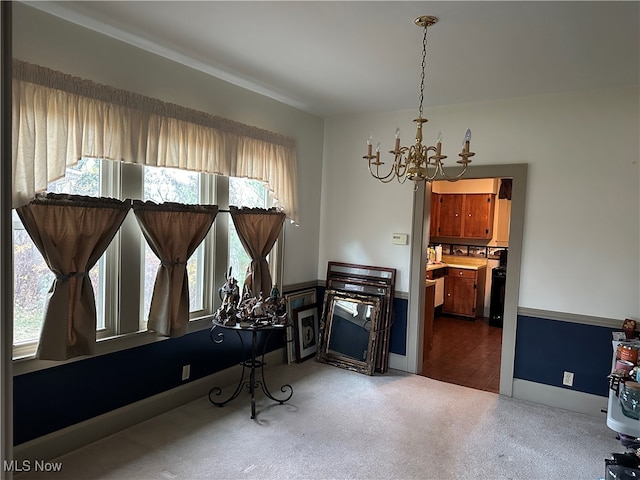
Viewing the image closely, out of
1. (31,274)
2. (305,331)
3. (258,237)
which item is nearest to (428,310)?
(305,331)

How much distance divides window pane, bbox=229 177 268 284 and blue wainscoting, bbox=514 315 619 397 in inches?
100

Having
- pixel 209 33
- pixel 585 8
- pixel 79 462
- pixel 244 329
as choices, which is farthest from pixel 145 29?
pixel 79 462

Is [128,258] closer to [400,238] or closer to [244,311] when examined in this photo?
[244,311]

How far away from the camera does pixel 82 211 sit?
256cm

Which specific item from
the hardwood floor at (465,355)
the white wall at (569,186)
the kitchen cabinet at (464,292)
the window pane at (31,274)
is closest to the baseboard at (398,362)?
the hardwood floor at (465,355)

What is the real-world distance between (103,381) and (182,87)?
2156 millimetres

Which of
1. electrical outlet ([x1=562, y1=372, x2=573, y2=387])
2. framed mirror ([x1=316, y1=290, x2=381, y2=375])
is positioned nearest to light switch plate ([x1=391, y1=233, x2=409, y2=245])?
framed mirror ([x1=316, y1=290, x2=381, y2=375])

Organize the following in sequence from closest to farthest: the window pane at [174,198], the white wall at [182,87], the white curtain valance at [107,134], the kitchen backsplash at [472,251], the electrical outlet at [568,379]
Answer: the white curtain valance at [107,134], the white wall at [182,87], the window pane at [174,198], the electrical outlet at [568,379], the kitchen backsplash at [472,251]

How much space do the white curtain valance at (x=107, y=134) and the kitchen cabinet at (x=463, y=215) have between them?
4059mm

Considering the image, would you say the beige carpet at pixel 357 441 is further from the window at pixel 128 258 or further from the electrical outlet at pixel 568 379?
the window at pixel 128 258

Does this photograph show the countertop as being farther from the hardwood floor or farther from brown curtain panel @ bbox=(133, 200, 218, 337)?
brown curtain panel @ bbox=(133, 200, 218, 337)

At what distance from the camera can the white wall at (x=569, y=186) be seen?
3.34 metres

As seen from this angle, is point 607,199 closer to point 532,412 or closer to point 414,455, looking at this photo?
point 532,412

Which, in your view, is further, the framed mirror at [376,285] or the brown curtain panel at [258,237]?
the framed mirror at [376,285]
